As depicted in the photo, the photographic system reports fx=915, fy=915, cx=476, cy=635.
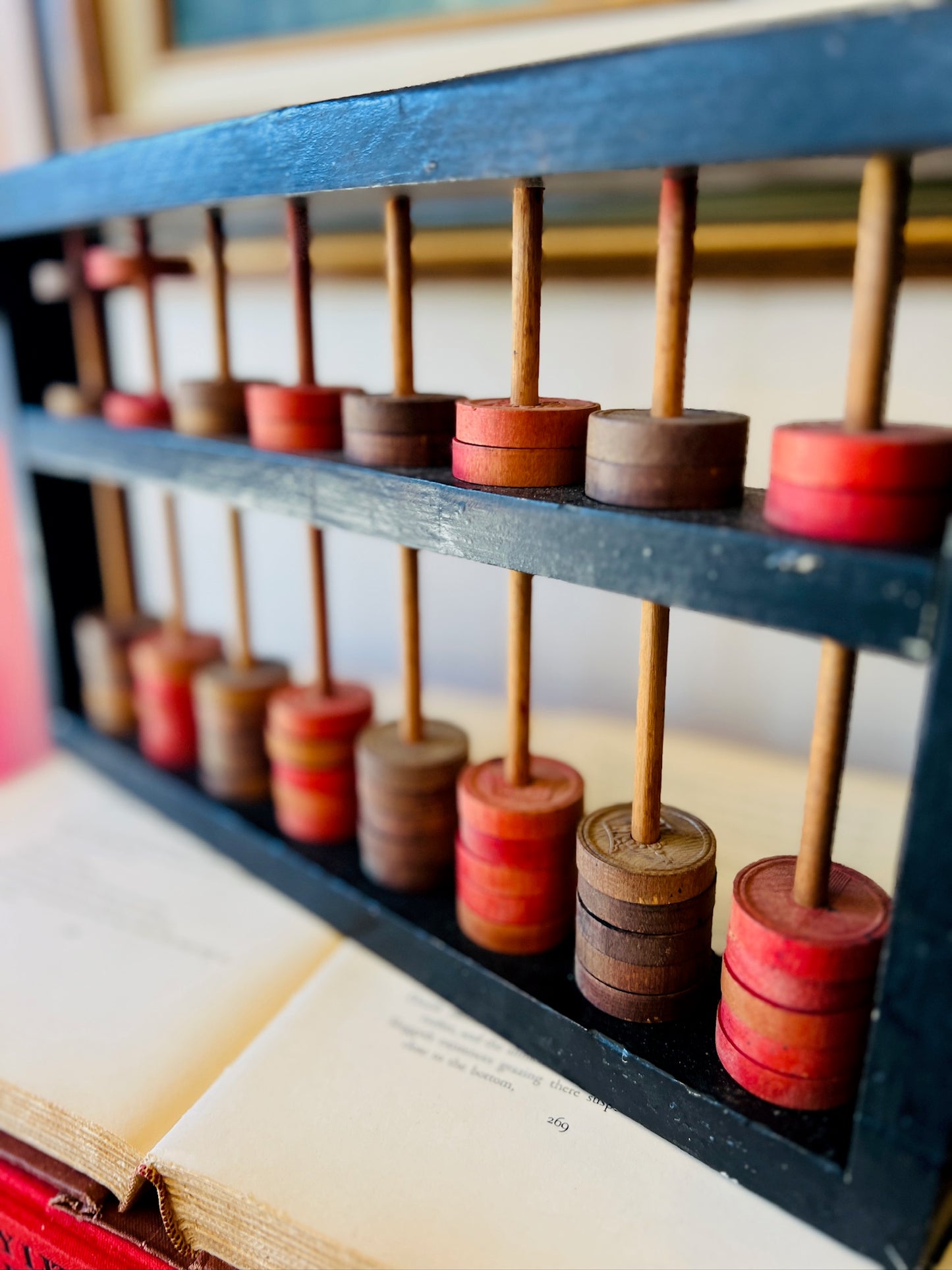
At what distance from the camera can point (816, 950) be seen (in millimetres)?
426

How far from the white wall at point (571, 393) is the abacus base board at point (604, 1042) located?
1.18 feet

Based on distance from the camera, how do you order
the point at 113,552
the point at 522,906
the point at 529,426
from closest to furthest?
the point at 529,426
the point at 522,906
the point at 113,552

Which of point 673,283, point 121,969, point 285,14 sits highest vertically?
point 285,14

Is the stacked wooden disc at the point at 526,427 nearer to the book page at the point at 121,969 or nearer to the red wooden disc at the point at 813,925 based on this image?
the red wooden disc at the point at 813,925

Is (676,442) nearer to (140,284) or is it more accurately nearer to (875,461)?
(875,461)

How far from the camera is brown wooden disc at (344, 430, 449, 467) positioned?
0.55m

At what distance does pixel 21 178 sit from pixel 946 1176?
0.87m

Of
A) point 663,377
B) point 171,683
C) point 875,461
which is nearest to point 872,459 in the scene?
point 875,461

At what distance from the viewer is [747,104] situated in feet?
1.08

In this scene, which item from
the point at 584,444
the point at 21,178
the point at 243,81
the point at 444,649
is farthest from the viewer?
the point at 444,649

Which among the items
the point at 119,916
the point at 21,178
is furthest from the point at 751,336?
the point at 119,916

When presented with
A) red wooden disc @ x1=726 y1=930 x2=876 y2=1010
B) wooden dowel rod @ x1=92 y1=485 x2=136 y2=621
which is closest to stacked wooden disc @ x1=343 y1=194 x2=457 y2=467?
red wooden disc @ x1=726 y1=930 x2=876 y2=1010

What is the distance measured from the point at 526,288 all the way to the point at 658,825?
31 cm

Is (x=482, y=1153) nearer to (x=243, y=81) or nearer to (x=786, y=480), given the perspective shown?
(x=786, y=480)
